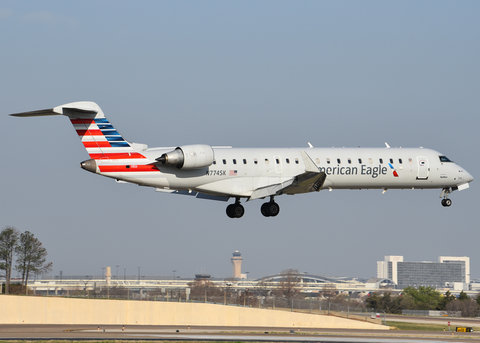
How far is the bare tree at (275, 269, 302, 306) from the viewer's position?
77312 millimetres

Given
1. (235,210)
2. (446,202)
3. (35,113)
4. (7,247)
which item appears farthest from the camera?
(7,247)

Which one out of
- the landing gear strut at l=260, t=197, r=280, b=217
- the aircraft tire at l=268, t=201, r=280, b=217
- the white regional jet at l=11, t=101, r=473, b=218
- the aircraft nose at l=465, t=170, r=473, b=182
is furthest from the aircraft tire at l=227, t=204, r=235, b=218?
the aircraft nose at l=465, t=170, r=473, b=182

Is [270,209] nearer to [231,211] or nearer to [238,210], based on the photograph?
[238,210]

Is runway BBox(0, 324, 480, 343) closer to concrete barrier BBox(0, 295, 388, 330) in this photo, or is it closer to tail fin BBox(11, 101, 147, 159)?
concrete barrier BBox(0, 295, 388, 330)

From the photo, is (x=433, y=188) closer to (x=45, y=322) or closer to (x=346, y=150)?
(x=346, y=150)

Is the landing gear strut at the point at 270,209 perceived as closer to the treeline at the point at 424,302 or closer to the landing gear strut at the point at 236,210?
the landing gear strut at the point at 236,210

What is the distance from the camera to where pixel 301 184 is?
35.2 meters

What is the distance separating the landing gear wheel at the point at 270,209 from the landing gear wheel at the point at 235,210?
1123 mm

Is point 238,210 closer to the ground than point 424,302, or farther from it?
farther from it

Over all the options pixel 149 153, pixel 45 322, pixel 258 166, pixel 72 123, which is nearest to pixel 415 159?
pixel 258 166

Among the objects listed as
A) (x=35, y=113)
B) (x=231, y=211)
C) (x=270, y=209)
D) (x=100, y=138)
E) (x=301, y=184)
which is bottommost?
(x=231, y=211)

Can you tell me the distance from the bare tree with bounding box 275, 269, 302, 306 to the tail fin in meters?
39.2

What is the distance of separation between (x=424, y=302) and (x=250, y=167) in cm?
7548

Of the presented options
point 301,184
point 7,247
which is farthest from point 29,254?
point 301,184
